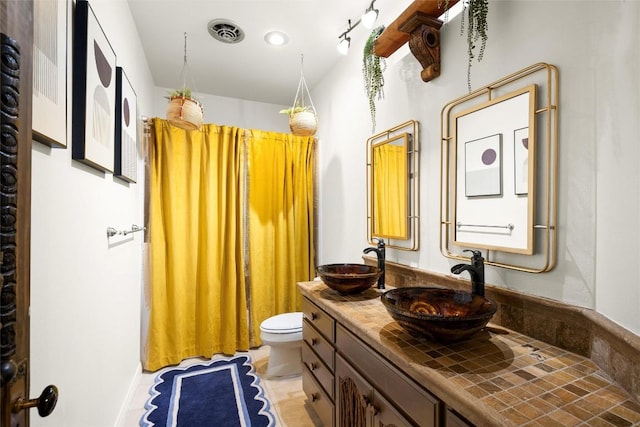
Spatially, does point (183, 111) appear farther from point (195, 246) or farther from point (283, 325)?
point (283, 325)

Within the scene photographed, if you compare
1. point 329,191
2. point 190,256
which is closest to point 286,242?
point 329,191

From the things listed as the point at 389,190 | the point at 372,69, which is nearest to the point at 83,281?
the point at 389,190

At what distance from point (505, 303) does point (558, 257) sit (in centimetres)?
28

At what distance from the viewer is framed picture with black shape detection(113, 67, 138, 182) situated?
1.62 metres

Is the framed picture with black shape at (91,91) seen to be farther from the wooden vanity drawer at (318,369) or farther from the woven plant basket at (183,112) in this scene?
the wooden vanity drawer at (318,369)

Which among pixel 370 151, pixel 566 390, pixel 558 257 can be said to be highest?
pixel 370 151

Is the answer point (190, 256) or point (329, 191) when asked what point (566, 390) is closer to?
point (329, 191)

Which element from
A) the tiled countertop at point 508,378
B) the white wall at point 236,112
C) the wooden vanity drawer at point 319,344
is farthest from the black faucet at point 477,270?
the white wall at point 236,112

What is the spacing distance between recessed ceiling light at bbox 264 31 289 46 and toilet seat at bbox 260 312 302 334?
7.01 feet

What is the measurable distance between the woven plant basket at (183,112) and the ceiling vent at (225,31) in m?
0.55

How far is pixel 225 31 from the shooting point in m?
2.16

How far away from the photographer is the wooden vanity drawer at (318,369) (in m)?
1.54

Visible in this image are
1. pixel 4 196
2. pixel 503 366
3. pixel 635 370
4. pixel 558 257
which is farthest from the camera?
pixel 558 257

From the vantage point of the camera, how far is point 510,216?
1235 mm
